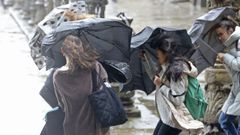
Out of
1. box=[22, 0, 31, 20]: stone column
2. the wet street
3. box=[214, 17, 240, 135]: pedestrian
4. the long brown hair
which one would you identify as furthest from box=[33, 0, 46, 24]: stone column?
the long brown hair

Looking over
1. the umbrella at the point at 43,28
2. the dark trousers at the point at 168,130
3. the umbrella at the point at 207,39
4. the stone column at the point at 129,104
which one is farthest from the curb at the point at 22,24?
the dark trousers at the point at 168,130

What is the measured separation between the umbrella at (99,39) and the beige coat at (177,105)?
0.42 metres

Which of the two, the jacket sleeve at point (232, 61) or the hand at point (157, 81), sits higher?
the jacket sleeve at point (232, 61)

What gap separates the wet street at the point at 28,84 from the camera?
34.2 feet

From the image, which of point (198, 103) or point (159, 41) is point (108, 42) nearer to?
point (159, 41)

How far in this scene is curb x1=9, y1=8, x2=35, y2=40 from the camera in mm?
20509

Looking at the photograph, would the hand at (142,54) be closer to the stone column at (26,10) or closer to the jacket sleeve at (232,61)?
the jacket sleeve at (232,61)

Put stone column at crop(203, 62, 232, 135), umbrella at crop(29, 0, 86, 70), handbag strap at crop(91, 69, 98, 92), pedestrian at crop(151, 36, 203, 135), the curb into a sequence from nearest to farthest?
handbag strap at crop(91, 69, 98, 92) → pedestrian at crop(151, 36, 203, 135) → umbrella at crop(29, 0, 86, 70) → stone column at crop(203, 62, 232, 135) → the curb

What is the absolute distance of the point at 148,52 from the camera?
7.32 meters

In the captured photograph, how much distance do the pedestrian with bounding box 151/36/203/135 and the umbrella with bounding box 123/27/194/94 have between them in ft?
0.31

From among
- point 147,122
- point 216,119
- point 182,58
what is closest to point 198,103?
point 182,58

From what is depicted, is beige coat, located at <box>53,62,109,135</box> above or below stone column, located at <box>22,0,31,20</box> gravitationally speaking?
above

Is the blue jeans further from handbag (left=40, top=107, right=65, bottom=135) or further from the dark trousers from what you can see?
handbag (left=40, top=107, right=65, bottom=135)

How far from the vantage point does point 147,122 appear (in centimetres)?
1068
